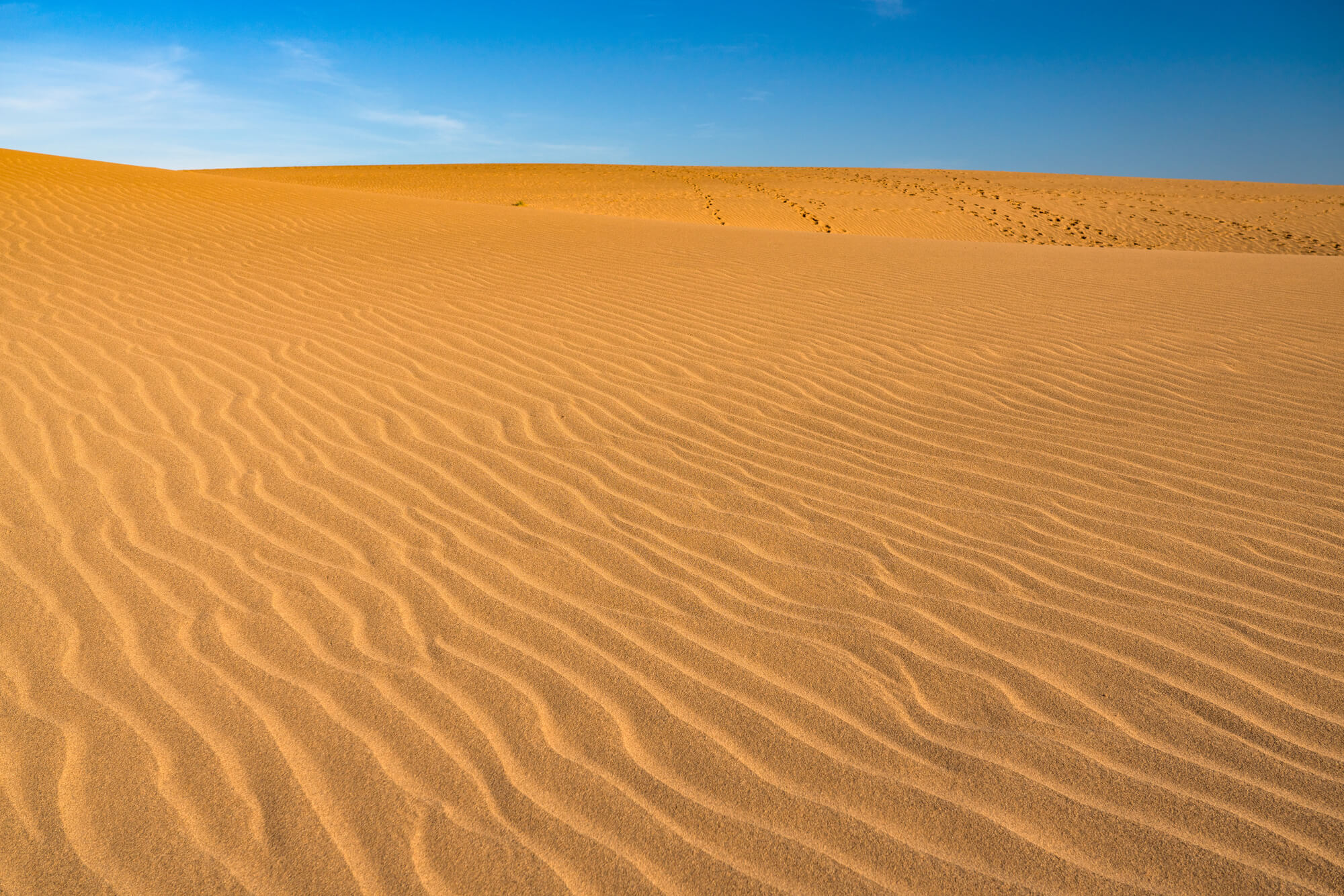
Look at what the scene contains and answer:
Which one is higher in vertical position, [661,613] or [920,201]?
[920,201]

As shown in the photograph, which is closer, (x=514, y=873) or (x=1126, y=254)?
(x=514, y=873)

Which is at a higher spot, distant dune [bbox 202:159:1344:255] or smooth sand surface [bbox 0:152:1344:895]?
distant dune [bbox 202:159:1344:255]

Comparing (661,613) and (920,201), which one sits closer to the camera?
(661,613)

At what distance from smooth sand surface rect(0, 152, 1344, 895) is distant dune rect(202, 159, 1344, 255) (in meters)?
15.9

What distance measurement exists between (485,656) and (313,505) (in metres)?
1.47

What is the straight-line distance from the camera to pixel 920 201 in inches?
1167

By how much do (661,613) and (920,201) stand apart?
29.4 m

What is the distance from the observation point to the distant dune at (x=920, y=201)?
79.4 feet

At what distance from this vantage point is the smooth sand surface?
204 centimetres

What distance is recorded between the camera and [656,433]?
15.4ft

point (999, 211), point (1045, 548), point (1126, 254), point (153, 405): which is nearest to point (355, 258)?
point (153, 405)

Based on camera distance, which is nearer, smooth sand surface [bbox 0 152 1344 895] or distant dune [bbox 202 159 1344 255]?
smooth sand surface [bbox 0 152 1344 895]

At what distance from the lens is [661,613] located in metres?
2.98

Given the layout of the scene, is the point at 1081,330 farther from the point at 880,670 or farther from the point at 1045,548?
the point at 880,670
